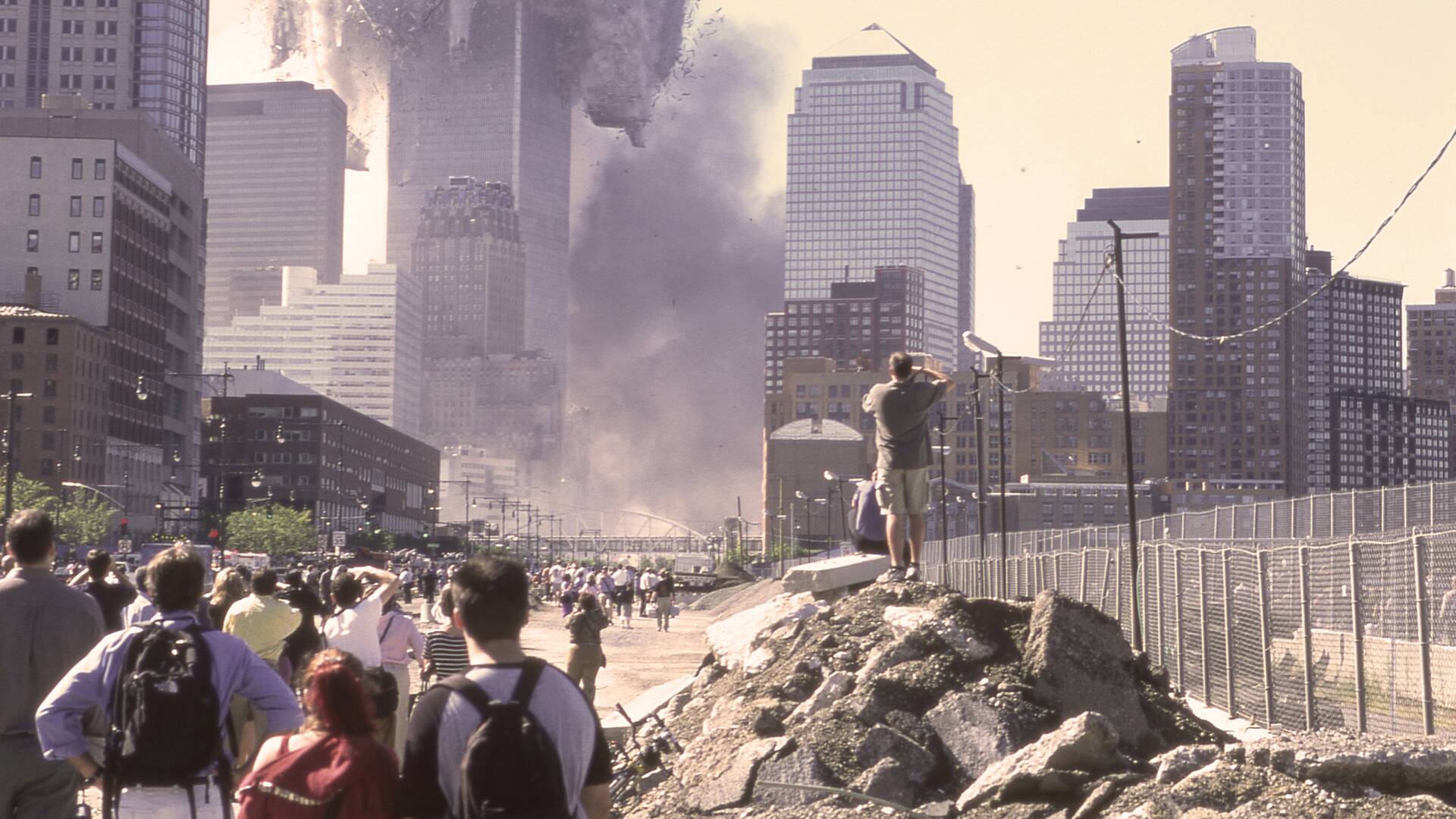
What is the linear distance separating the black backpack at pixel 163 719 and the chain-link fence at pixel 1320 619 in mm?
9088

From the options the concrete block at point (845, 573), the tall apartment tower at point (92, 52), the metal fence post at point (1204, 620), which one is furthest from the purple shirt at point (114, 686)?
the tall apartment tower at point (92, 52)

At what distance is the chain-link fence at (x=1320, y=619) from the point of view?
47.9ft

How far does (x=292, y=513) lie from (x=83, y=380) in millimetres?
16875

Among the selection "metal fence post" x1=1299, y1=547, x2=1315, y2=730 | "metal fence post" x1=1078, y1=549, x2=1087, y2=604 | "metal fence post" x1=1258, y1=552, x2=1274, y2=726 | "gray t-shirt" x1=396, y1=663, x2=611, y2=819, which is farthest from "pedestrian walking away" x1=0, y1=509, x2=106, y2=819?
"metal fence post" x1=1078, y1=549, x2=1087, y2=604

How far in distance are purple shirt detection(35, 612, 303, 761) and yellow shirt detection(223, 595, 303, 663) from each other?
4.86 m

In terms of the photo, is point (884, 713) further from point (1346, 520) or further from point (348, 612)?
point (1346, 520)

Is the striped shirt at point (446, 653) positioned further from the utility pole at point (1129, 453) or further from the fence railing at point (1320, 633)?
the utility pole at point (1129, 453)

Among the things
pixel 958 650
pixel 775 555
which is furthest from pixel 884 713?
pixel 775 555

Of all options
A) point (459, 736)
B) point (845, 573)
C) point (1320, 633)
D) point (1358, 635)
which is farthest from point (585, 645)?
point (459, 736)

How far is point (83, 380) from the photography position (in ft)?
418

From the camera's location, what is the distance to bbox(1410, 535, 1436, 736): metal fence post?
13.5m

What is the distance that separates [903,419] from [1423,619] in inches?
176

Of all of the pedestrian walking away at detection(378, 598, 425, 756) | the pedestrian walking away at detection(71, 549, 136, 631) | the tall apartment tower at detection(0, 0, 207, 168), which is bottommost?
the pedestrian walking away at detection(378, 598, 425, 756)

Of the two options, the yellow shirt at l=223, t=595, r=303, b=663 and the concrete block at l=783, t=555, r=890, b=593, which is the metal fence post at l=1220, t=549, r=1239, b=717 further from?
the yellow shirt at l=223, t=595, r=303, b=663
